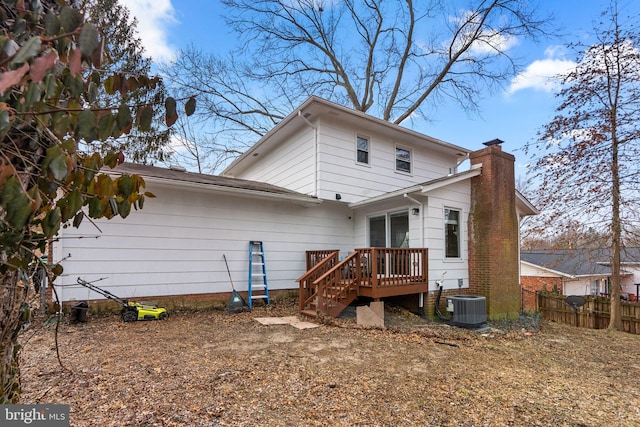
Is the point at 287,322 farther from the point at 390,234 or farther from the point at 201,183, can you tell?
the point at 390,234

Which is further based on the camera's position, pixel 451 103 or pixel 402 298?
pixel 451 103

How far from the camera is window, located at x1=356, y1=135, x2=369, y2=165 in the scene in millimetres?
10258

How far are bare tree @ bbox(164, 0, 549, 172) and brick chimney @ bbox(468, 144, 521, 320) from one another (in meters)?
9.91

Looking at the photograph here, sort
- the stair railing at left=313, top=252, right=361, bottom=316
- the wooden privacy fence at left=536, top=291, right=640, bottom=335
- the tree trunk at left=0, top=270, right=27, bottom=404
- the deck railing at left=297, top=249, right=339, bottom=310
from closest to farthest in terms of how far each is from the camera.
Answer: the tree trunk at left=0, top=270, right=27, bottom=404
the stair railing at left=313, top=252, right=361, bottom=316
the deck railing at left=297, top=249, right=339, bottom=310
the wooden privacy fence at left=536, top=291, right=640, bottom=335

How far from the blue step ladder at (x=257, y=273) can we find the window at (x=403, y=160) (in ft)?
17.6

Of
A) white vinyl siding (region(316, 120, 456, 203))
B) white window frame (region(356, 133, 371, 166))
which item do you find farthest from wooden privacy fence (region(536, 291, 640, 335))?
white window frame (region(356, 133, 371, 166))

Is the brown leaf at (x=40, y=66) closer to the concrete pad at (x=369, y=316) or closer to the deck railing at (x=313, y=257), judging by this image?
the concrete pad at (x=369, y=316)

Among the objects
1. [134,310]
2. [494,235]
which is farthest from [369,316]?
[134,310]

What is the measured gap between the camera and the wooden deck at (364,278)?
7367 millimetres

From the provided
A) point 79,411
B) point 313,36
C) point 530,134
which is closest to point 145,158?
point 313,36

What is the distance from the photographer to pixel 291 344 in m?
5.32

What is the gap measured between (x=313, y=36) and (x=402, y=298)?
616 inches

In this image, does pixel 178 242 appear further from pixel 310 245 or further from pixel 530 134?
pixel 530 134

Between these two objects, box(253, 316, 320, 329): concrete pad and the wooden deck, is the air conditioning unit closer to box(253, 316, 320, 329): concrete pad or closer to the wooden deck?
the wooden deck
